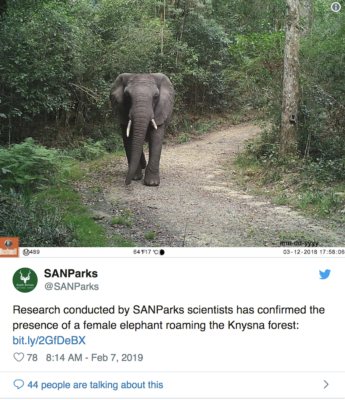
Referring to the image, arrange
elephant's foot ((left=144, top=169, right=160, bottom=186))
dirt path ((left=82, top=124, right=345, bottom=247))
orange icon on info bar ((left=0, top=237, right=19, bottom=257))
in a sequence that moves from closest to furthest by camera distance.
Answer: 1. orange icon on info bar ((left=0, top=237, right=19, bottom=257))
2. dirt path ((left=82, top=124, right=345, bottom=247))
3. elephant's foot ((left=144, top=169, right=160, bottom=186))

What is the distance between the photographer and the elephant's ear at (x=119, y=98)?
1162 cm

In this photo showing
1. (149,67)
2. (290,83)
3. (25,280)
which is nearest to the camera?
(25,280)

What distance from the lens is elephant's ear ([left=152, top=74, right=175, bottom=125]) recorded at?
11453 mm

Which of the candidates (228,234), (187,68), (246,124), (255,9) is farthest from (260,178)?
(255,9)

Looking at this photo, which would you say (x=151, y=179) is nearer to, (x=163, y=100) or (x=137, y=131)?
(x=137, y=131)

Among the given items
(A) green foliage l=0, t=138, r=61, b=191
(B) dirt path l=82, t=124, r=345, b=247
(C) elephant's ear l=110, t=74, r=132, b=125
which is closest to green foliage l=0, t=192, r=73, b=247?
(B) dirt path l=82, t=124, r=345, b=247

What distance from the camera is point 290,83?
1230 cm

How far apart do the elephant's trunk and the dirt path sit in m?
0.42

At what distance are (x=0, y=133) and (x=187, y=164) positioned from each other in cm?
633

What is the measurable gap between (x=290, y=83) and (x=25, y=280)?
400 inches

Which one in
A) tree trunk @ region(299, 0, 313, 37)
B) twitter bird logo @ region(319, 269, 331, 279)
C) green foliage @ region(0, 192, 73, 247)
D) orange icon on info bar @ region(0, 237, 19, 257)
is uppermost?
tree trunk @ region(299, 0, 313, 37)

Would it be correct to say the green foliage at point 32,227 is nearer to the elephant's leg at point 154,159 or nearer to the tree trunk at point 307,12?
the elephant's leg at point 154,159

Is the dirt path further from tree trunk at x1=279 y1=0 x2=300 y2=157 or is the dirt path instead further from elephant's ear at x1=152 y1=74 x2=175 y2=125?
tree trunk at x1=279 y1=0 x2=300 y2=157

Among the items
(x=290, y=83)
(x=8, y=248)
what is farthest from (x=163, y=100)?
(x=8, y=248)
